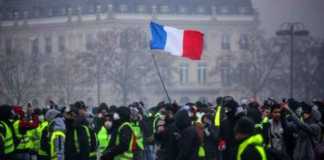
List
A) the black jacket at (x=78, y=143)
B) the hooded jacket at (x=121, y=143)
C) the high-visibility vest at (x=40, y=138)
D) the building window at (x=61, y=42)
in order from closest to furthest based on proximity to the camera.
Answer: the hooded jacket at (x=121, y=143)
the black jacket at (x=78, y=143)
the high-visibility vest at (x=40, y=138)
the building window at (x=61, y=42)

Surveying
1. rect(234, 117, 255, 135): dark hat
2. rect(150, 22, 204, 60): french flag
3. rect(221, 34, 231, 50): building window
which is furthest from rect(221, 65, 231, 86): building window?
rect(234, 117, 255, 135): dark hat

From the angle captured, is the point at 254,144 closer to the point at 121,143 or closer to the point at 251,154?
the point at 251,154

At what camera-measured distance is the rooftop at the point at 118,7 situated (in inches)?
4705

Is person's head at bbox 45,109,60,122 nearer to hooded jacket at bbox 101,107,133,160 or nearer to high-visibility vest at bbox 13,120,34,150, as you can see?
high-visibility vest at bbox 13,120,34,150

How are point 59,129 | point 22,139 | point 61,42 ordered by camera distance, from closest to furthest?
point 22,139, point 59,129, point 61,42

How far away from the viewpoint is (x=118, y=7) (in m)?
120

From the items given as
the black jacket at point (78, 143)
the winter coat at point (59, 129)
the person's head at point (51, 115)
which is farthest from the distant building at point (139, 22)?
the black jacket at point (78, 143)

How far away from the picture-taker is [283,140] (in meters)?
21.8

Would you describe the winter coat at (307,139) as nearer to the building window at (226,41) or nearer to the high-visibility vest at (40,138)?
the high-visibility vest at (40,138)

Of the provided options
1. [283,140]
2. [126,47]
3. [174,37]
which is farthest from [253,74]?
[283,140]

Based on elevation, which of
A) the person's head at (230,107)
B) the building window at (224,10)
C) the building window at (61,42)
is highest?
the person's head at (230,107)

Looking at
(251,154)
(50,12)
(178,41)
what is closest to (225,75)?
(50,12)

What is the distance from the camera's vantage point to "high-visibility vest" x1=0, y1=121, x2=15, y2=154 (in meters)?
19.3

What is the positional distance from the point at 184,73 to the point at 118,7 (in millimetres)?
9012
